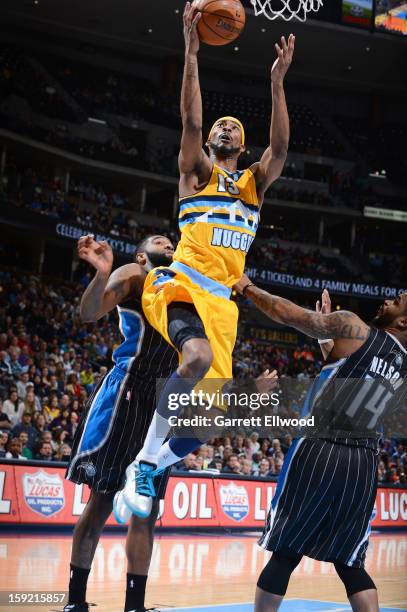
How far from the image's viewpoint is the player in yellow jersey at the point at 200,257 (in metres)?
4.61

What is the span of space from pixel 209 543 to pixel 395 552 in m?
3.06

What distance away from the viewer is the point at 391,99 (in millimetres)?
37188

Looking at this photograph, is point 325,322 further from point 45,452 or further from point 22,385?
point 22,385

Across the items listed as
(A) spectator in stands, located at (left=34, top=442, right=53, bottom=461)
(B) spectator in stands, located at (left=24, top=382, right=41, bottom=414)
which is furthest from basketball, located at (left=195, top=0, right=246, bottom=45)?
(B) spectator in stands, located at (left=24, top=382, right=41, bottom=414)

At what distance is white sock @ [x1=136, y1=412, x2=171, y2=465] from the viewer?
15.3 feet

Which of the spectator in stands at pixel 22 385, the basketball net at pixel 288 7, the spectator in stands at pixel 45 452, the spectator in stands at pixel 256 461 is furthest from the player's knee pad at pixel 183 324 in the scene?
the spectator in stands at pixel 256 461

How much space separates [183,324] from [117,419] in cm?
92

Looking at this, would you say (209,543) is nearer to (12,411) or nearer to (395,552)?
(395,552)

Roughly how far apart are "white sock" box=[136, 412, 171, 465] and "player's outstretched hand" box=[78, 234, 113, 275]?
1002mm

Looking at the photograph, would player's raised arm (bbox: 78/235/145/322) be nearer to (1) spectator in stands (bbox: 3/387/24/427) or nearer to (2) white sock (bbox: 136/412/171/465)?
(2) white sock (bbox: 136/412/171/465)

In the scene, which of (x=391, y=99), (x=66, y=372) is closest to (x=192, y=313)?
(x=66, y=372)

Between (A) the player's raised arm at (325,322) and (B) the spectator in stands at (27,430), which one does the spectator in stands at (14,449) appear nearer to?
(B) the spectator in stands at (27,430)

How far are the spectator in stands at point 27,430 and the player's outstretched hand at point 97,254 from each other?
8.12 metres

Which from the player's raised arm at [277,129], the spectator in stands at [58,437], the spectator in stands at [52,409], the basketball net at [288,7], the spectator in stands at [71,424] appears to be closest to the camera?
the player's raised arm at [277,129]
